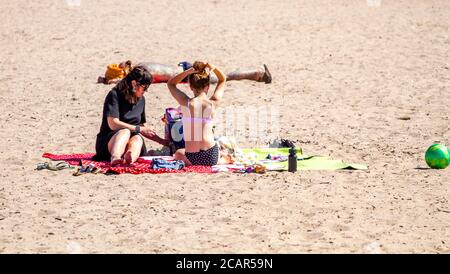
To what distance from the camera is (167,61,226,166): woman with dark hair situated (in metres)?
11.3

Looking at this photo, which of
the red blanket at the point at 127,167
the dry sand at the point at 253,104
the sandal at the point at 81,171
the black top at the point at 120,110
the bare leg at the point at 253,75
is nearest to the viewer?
the dry sand at the point at 253,104

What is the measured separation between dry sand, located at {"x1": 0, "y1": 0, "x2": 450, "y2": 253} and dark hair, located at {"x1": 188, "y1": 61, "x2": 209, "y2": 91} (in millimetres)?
1037

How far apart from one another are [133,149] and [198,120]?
82 cm

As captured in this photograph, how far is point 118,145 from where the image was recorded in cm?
1135

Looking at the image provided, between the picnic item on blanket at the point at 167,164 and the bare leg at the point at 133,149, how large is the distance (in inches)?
10.4

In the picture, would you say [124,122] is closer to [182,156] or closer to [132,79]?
[132,79]

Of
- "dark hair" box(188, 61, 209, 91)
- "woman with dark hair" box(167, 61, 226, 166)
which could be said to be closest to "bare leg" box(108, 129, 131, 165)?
"woman with dark hair" box(167, 61, 226, 166)

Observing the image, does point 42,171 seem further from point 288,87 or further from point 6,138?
point 288,87

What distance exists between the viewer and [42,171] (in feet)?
36.9

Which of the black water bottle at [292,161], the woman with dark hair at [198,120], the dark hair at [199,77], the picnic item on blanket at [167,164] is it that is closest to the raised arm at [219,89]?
the woman with dark hair at [198,120]

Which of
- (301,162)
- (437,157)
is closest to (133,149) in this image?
(301,162)

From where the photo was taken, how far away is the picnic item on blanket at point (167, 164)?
36.8 ft

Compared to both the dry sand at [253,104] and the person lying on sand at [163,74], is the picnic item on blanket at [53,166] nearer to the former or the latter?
the dry sand at [253,104]

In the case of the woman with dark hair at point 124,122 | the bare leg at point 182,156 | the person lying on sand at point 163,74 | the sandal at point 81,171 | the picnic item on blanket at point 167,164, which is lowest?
the sandal at point 81,171
